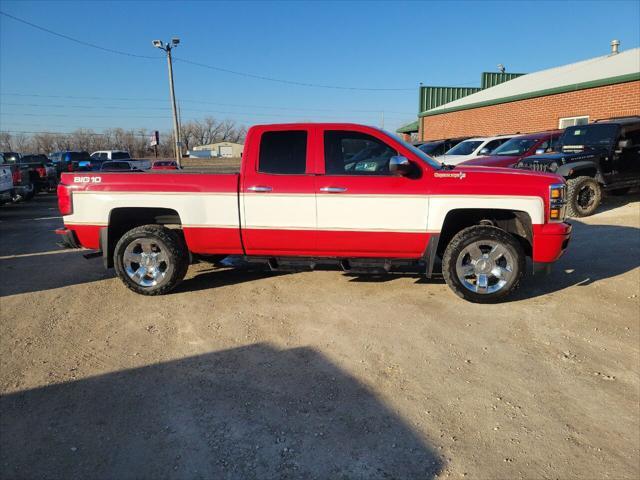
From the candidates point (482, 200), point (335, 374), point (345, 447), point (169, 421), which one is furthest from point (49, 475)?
point (482, 200)

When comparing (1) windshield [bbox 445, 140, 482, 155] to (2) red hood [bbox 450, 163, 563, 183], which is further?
(1) windshield [bbox 445, 140, 482, 155]

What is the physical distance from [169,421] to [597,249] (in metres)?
6.85

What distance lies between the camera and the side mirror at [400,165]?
14.8 ft

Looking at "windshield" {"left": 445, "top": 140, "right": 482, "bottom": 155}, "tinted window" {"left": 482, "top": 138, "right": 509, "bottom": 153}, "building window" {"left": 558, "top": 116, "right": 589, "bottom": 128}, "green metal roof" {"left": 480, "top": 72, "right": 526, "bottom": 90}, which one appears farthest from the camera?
"green metal roof" {"left": 480, "top": 72, "right": 526, "bottom": 90}

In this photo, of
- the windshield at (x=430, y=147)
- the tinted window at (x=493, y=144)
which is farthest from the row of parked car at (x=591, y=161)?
the windshield at (x=430, y=147)

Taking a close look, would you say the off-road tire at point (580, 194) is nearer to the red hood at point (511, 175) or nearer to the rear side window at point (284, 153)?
the red hood at point (511, 175)

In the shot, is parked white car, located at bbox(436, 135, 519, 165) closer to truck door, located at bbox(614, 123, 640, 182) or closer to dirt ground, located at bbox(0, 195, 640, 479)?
truck door, located at bbox(614, 123, 640, 182)

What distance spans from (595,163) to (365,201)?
307 inches

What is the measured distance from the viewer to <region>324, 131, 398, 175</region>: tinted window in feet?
16.0

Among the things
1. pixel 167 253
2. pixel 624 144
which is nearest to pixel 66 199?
pixel 167 253

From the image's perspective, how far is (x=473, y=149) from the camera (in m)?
14.3

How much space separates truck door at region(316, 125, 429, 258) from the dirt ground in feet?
2.10

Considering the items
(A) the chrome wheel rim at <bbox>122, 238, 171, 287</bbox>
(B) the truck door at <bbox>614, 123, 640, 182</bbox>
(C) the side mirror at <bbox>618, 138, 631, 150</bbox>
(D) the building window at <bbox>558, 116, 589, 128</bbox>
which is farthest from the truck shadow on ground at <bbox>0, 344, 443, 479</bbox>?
(D) the building window at <bbox>558, 116, 589, 128</bbox>

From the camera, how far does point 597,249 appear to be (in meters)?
6.99
